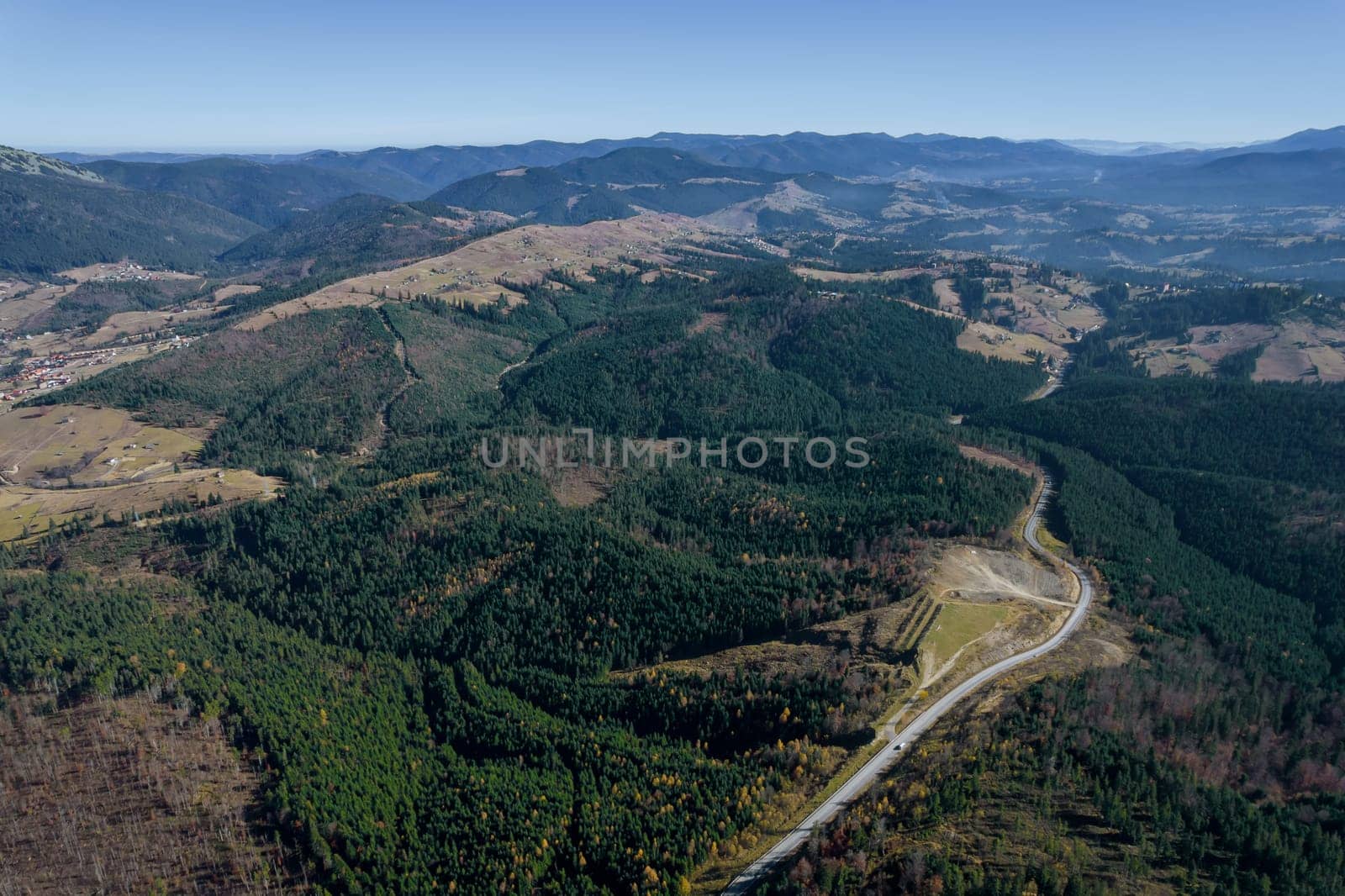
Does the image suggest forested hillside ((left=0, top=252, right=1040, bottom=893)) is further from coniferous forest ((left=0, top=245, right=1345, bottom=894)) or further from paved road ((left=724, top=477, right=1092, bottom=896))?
paved road ((left=724, top=477, right=1092, bottom=896))

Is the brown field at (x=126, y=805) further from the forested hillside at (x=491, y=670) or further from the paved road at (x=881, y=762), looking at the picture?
the paved road at (x=881, y=762)

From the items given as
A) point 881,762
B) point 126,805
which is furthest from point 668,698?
point 126,805

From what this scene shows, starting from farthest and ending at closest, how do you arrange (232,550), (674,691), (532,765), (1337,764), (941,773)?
(232,550), (674,691), (532,765), (1337,764), (941,773)

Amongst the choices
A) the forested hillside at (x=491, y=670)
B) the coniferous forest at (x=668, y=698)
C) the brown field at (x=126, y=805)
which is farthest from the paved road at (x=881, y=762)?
the brown field at (x=126, y=805)

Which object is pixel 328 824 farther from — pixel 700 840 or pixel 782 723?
pixel 782 723

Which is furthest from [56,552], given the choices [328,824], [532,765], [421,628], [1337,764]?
[1337,764]

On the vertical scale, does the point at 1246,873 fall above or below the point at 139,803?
above

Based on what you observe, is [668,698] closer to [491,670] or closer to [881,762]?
[881,762]
